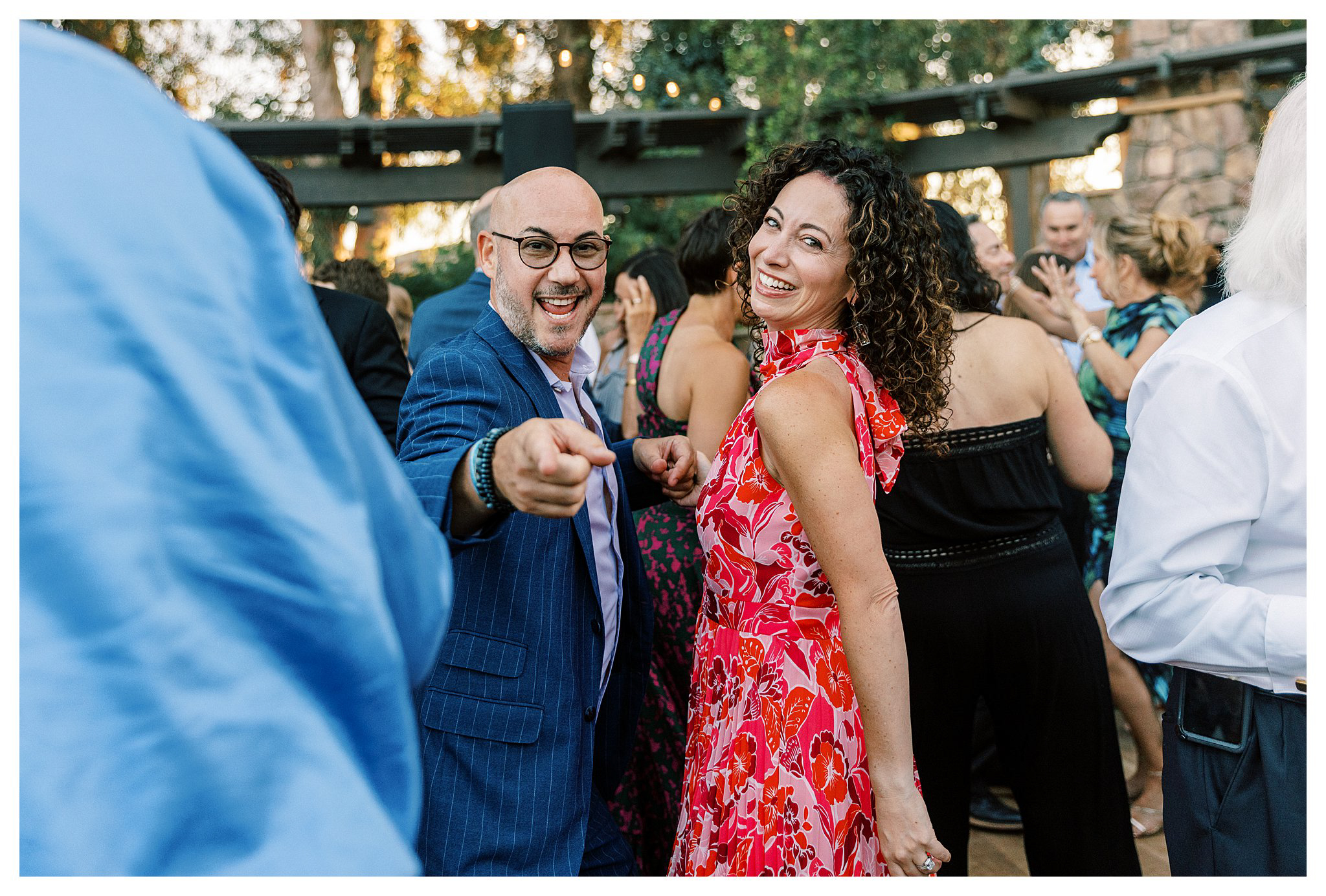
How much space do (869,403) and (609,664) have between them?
2.38 feet

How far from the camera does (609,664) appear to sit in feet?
6.59

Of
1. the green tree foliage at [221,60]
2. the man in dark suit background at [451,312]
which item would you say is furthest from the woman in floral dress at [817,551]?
the green tree foliage at [221,60]

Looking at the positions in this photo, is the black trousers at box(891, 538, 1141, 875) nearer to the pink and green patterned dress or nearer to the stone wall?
the pink and green patterned dress

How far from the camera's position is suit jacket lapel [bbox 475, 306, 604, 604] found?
180 centimetres

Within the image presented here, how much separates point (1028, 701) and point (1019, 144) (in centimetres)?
828

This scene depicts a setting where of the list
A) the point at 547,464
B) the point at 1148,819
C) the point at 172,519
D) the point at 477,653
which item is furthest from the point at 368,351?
the point at 1148,819

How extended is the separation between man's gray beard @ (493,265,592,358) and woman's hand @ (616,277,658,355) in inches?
104

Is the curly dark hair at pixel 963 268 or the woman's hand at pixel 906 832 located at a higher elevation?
the curly dark hair at pixel 963 268

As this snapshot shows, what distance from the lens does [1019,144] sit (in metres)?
9.68

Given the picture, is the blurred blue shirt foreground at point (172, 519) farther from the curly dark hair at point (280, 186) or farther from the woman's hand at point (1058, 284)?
the woman's hand at point (1058, 284)

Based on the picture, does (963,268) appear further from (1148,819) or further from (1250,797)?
(1148,819)

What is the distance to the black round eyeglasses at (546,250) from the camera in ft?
6.45

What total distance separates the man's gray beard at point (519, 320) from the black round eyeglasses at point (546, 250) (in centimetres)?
7
